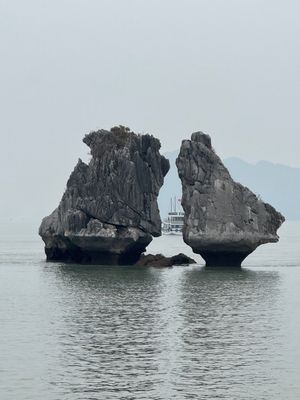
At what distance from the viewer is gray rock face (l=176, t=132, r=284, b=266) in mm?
89500

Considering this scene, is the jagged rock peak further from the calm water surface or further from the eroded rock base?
the calm water surface

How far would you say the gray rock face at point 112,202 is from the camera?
3767 inches

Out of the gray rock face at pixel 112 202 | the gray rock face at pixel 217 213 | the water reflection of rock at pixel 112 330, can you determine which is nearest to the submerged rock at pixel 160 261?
the gray rock face at pixel 112 202

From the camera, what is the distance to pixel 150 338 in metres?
48.2

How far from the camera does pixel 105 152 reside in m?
99.3

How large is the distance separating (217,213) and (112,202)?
12922mm

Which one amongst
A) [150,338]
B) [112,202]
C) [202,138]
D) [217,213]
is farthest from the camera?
[112,202]

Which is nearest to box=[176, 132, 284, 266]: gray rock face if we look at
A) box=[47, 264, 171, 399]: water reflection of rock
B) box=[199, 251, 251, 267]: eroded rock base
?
box=[199, 251, 251, 267]: eroded rock base

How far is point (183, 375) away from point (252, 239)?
50.9m

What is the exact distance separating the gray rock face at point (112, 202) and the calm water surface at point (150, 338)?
14.3 m

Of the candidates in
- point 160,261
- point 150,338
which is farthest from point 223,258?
point 150,338

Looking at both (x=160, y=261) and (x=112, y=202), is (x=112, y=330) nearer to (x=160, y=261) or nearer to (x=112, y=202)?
(x=112, y=202)

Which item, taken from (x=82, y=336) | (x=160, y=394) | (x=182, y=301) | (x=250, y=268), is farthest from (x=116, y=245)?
(x=160, y=394)

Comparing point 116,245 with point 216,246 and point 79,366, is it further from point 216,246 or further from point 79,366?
point 79,366
